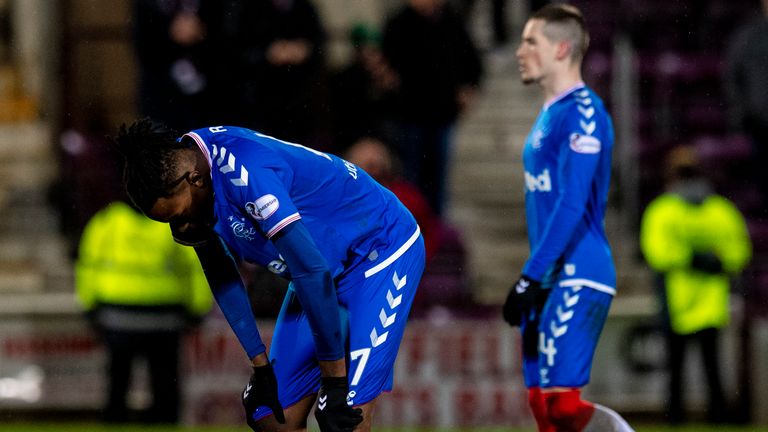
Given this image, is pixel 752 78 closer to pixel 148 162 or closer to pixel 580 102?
pixel 580 102

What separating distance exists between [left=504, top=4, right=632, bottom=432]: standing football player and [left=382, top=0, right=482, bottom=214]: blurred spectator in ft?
16.0

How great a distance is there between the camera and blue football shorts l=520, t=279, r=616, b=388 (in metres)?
6.14

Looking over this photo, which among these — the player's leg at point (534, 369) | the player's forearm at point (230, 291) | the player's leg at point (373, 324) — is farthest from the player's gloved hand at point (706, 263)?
the player's forearm at point (230, 291)

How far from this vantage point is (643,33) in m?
13.9

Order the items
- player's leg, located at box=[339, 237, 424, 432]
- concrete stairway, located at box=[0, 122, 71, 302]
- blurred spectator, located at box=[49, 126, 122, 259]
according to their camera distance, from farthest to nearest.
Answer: blurred spectator, located at box=[49, 126, 122, 259] < concrete stairway, located at box=[0, 122, 71, 302] < player's leg, located at box=[339, 237, 424, 432]

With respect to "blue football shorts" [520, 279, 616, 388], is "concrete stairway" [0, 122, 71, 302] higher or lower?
lower

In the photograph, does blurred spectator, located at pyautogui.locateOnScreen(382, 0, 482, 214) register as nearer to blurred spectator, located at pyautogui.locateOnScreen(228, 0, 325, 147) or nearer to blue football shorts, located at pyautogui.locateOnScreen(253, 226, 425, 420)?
blurred spectator, located at pyautogui.locateOnScreen(228, 0, 325, 147)

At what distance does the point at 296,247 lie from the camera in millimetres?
4684

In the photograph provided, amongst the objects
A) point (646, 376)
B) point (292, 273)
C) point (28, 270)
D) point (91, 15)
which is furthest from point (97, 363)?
point (292, 273)

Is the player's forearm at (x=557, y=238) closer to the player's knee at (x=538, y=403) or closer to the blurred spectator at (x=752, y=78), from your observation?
the player's knee at (x=538, y=403)

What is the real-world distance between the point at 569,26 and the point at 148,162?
229 cm

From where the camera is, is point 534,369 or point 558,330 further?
point 534,369

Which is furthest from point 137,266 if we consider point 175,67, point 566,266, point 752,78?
point 566,266

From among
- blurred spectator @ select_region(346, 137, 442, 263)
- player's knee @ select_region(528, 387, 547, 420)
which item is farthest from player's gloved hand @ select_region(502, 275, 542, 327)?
blurred spectator @ select_region(346, 137, 442, 263)
